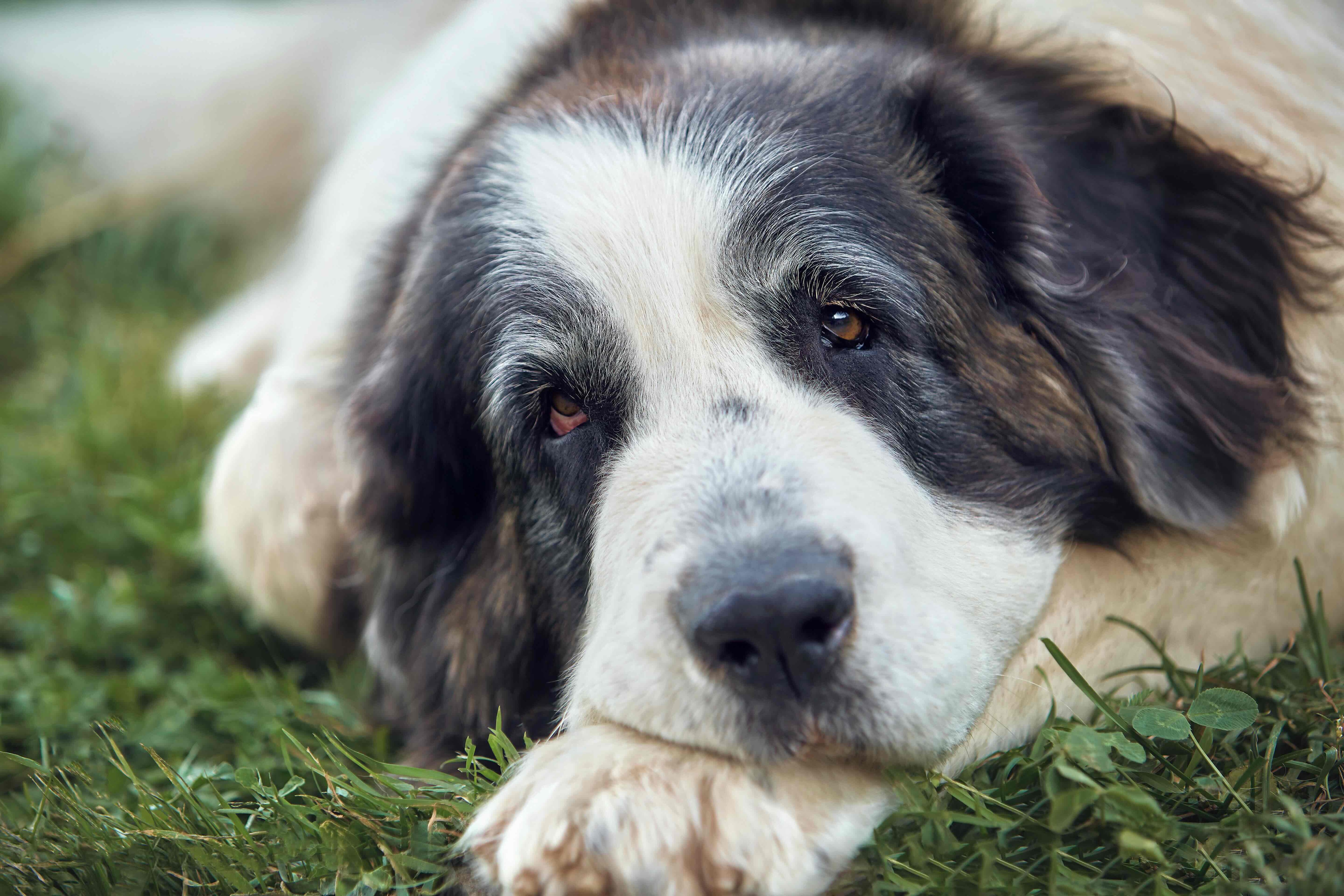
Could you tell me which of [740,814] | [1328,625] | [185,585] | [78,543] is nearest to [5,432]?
[78,543]

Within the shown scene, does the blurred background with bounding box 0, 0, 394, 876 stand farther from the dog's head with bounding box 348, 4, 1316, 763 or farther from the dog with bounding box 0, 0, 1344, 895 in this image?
the dog's head with bounding box 348, 4, 1316, 763

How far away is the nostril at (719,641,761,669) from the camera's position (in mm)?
1896

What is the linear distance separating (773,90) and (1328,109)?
1311 millimetres

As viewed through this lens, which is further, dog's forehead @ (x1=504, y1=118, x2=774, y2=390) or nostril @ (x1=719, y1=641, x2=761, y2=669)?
dog's forehead @ (x1=504, y1=118, x2=774, y2=390)

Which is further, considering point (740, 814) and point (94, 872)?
point (94, 872)

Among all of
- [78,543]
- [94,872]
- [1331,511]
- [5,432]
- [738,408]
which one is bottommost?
[5,432]

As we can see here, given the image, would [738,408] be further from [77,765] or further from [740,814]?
[77,765]

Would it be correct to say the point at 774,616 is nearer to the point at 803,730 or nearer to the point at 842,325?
the point at 803,730

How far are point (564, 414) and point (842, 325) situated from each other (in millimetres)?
574

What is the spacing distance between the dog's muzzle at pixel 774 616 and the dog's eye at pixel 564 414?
561 millimetres

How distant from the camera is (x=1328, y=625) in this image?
2473mm

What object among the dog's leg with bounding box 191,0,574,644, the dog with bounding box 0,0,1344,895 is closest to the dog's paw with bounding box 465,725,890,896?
the dog with bounding box 0,0,1344,895

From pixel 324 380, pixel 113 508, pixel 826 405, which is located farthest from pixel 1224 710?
pixel 113 508

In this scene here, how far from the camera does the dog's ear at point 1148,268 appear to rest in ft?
7.77
